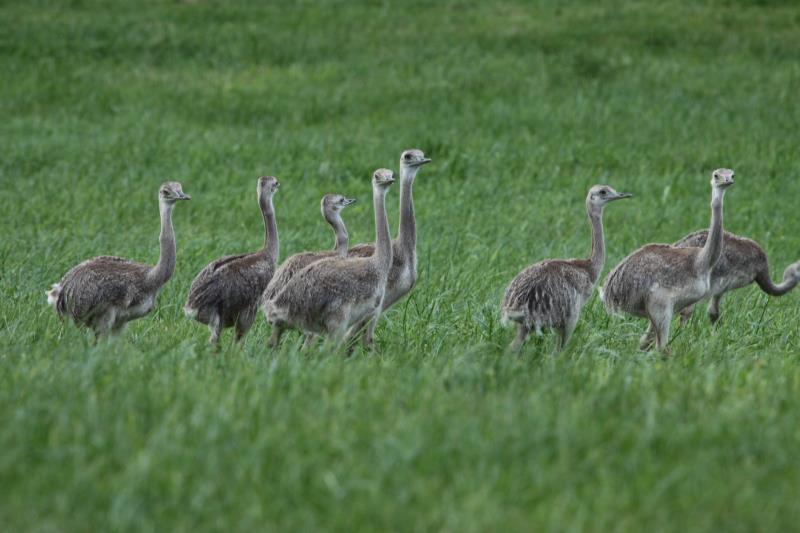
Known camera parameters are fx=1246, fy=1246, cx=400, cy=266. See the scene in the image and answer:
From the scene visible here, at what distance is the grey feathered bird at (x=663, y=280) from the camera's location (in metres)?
9.06

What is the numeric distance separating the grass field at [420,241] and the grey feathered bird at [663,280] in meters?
0.29

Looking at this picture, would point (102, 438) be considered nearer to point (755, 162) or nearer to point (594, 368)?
point (594, 368)

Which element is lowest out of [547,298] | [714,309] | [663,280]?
[714,309]

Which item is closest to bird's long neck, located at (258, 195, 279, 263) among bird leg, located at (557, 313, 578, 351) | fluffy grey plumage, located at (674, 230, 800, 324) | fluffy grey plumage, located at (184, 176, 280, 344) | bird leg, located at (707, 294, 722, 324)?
fluffy grey plumage, located at (184, 176, 280, 344)

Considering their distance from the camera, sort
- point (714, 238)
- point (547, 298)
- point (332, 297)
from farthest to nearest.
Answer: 1. point (714, 238)
2. point (547, 298)
3. point (332, 297)

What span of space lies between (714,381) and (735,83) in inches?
666

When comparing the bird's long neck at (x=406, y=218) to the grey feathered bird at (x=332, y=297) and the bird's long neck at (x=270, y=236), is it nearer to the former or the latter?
the grey feathered bird at (x=332, y=297)

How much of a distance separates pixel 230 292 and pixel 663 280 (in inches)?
124

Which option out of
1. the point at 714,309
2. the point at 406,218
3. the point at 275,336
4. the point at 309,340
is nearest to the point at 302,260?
the point at 309,340

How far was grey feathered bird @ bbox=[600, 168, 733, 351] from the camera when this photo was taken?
9062 mm

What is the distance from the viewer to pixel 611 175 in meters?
18.0

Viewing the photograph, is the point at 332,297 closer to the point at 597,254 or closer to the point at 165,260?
the point at 165,260

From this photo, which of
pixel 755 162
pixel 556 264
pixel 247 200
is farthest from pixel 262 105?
pixel 556 264

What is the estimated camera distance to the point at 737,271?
10477 millimetres
